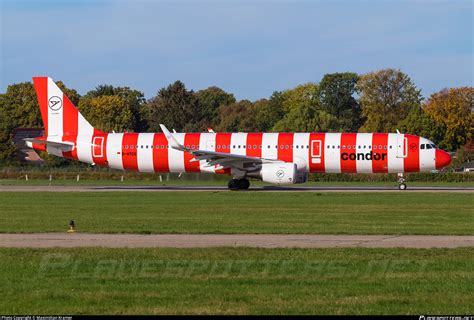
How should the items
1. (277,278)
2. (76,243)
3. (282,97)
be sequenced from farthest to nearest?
1. (282,97)
2. (76,243)
3. (277,278)

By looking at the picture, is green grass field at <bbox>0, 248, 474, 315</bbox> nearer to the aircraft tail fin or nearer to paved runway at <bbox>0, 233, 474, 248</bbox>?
paved runway at <bbox>0, 233, 474, 248</bbox>

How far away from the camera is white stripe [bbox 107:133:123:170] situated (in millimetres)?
56438

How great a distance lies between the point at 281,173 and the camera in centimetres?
5216

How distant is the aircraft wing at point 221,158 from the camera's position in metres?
52.6

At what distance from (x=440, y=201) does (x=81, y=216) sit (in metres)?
17.6

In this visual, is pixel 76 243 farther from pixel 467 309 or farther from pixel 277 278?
pixel 467 309

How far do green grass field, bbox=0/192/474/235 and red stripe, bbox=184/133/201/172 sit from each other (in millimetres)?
5345

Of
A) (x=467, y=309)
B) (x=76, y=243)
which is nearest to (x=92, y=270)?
(x=76, y=243)

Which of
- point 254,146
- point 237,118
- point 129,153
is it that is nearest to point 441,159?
point 254,146

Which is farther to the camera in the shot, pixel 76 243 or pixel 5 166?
pixel 5 166

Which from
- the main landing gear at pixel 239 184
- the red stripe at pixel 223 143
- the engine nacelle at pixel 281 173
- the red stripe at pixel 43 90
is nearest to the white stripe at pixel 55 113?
the red stripe at pixel 43 90

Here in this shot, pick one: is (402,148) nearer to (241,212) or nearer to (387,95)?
(241,212)

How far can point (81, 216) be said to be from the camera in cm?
Result: 3300

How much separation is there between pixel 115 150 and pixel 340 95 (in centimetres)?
10218
